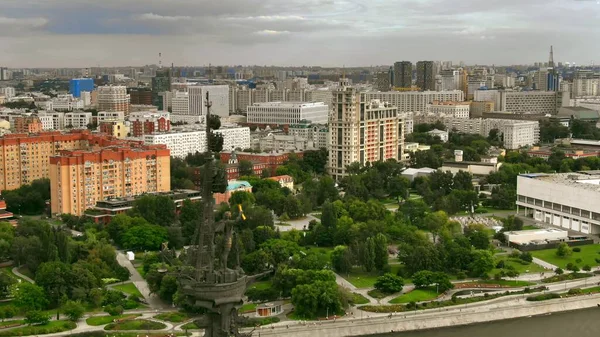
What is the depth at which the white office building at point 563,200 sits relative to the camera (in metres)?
13.7

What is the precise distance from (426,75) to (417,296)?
38616mm

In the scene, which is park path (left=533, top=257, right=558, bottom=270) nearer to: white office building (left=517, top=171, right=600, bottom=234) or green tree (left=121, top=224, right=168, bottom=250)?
white office building (left=517, top=171, right=600, bottom=234)

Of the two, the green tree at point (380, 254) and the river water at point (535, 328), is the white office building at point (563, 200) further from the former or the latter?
the green tree at point (380, 254)

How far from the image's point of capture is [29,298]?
9.19m

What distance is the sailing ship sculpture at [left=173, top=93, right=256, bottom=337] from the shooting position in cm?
321

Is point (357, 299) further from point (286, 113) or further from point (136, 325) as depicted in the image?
point (286, 113)

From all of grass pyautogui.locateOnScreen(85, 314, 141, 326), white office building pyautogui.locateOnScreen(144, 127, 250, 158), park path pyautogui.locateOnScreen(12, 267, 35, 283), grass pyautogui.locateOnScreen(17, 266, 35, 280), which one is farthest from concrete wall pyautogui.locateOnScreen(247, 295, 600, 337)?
white office building pyautogui.locateOnScreen(144, 127, 250, 158)

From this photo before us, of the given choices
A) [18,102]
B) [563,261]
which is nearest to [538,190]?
[563,261]

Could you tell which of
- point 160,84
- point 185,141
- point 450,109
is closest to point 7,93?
point 160,84

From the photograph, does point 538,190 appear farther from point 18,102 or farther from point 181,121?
point 18,102

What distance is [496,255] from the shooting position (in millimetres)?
12109

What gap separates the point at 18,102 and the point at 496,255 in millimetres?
31046

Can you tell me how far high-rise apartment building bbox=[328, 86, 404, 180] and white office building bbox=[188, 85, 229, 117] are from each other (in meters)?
14.4

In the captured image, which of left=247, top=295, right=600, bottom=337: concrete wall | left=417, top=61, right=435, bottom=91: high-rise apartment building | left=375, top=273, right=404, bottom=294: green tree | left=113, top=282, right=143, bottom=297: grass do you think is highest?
left=417, top=61, right=435, bottom=91: high-rise apartment building
